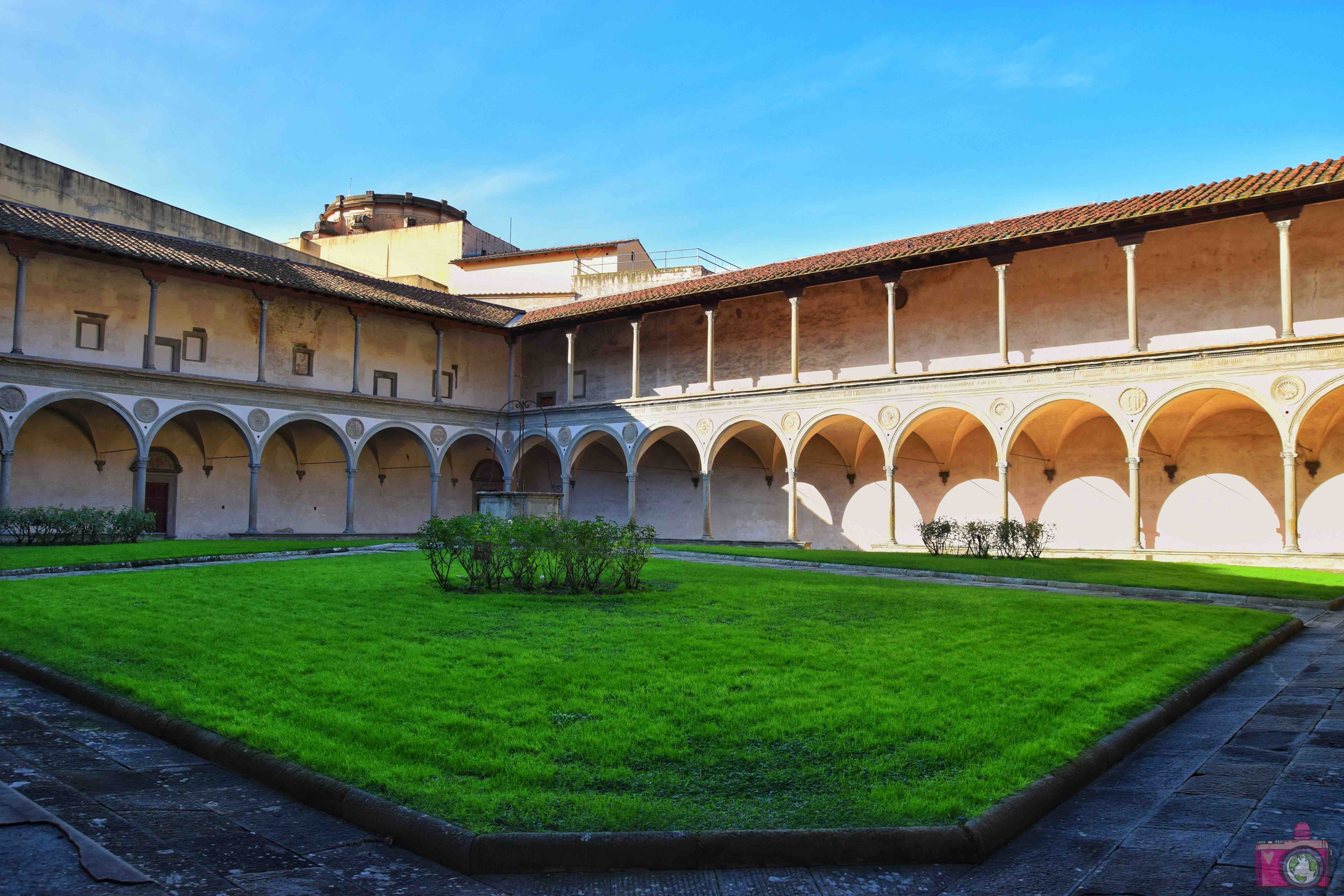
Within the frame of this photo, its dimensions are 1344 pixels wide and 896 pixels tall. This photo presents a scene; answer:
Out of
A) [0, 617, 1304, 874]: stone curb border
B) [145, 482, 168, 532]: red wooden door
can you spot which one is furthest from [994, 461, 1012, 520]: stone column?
[145, 482, 168, 532]: red wooden door

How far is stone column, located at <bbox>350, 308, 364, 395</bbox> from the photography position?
27906 millimetres

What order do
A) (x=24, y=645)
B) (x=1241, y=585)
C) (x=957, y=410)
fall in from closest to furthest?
(x=24, y=645) < (x=1241, y=585) < (x=957, y=410)

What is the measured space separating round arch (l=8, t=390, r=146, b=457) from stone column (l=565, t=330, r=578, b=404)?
38.5 feet

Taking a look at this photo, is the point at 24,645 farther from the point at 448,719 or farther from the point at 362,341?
the point at 362,341

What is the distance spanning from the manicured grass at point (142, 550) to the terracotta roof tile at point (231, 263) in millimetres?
7107

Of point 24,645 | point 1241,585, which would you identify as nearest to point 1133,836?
point 24,645

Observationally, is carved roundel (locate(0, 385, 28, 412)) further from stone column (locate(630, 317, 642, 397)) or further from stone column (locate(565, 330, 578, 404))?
stone column (locate(630, 317, 642, 397))

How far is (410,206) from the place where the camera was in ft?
152

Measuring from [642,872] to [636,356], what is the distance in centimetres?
2517

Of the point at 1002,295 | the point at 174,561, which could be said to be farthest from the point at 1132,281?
the point at 174,561

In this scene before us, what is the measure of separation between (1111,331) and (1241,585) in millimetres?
10428

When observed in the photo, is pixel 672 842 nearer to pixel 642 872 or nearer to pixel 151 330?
pixel 642 872

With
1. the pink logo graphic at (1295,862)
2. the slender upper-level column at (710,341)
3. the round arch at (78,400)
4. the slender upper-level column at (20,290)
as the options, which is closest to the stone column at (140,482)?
the round arch at (78,400)

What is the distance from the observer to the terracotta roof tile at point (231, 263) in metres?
22.0
